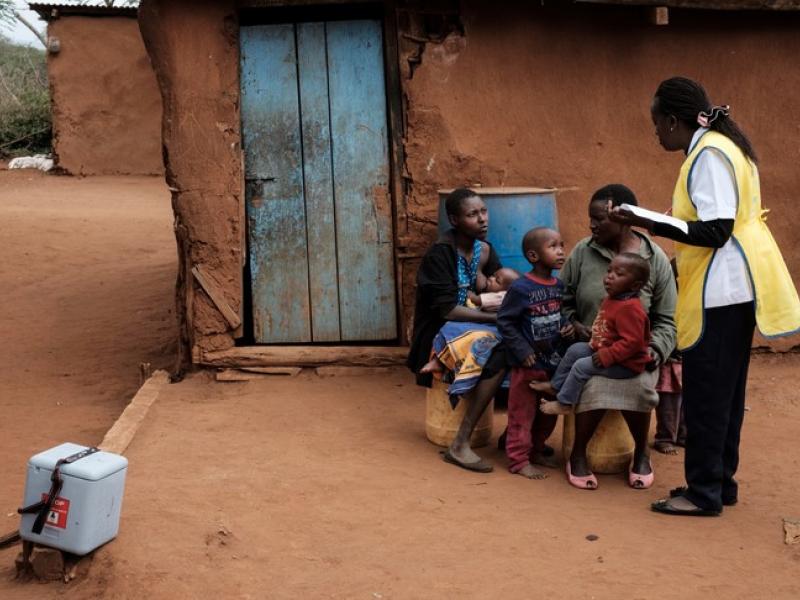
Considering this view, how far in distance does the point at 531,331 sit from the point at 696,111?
126cm

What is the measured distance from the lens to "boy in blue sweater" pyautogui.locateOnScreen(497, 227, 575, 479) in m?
4.89

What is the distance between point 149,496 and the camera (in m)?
4.58

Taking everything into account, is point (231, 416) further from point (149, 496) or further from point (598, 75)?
point (598, 75)

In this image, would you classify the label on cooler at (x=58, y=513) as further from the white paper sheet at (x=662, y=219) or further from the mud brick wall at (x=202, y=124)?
the mud brick wall at (x=202, y=124)

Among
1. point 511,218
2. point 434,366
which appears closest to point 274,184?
point 511,218

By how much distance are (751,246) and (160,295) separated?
262 inches

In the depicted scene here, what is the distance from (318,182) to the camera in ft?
22.3

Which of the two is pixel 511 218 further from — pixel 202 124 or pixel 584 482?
pixel 202 124

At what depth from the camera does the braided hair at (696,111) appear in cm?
423

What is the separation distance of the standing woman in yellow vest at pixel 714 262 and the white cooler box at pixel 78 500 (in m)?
2.13

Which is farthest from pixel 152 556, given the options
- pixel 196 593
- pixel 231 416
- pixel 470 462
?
pixel 231 416

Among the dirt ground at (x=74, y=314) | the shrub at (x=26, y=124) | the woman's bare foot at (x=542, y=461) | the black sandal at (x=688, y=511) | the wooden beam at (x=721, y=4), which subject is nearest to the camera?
the black sandal at (x=688, y=511)

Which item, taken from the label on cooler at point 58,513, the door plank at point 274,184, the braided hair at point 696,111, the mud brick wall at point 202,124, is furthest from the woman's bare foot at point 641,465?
the mud brick wall at point 202,124

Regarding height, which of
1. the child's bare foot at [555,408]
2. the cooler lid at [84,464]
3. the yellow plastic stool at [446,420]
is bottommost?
the yellow plastic stool at [446,420]
